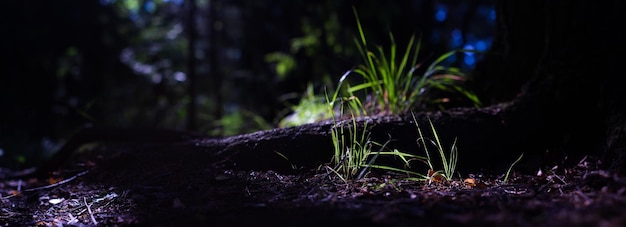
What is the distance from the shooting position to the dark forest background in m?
7.51

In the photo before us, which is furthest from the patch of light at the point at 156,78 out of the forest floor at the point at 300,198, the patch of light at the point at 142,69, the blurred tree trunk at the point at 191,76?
the forest floor at the point at 300,198

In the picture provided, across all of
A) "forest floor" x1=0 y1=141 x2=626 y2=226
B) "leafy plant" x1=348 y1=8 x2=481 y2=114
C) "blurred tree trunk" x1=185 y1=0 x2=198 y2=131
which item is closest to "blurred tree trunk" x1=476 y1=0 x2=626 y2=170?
"forest floor" x1=0 y1=141 x2=626 y2=226

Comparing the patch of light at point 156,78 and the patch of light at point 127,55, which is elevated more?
the patch of light at point 127,55

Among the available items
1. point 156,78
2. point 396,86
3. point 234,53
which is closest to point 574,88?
point 396,86

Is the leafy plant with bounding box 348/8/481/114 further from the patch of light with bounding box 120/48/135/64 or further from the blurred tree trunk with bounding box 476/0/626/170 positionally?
the patch of light with bounding box 120/48/135/64

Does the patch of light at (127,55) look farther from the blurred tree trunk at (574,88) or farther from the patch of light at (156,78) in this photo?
the blurred tree trunk at (574,88)

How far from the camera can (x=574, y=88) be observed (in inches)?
112

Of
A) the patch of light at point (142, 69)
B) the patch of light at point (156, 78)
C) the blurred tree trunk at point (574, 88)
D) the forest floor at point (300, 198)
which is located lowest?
the forest floor at point (300, 198)

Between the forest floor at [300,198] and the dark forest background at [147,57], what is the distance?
11.2ft

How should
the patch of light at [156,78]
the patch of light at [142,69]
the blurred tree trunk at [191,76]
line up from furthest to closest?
the patch of light at [156,78], the patch of light at [142,69], the blurred tree trunk at [191,76]

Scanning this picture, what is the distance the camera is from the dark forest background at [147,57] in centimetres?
751

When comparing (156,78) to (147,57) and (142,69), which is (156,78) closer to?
(142,69)

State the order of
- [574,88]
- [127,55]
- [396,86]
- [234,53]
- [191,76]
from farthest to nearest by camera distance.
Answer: [234,53] < [127,55] < [191,76] < [396,86] < [574,88]

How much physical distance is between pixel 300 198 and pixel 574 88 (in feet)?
6.26
